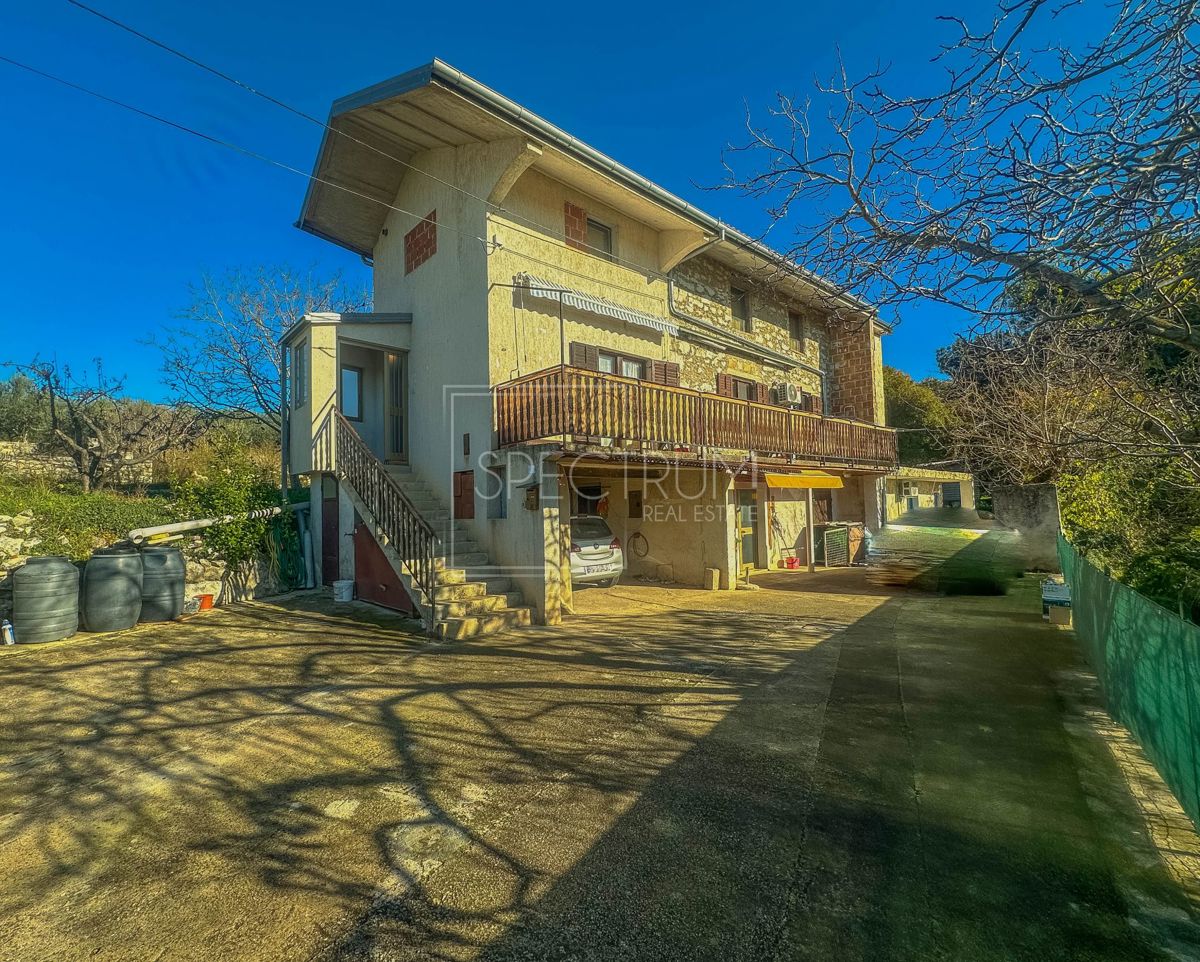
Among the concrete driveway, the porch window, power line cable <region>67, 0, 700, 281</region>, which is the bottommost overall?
the concrete driveway

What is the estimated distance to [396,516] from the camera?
8.79 m

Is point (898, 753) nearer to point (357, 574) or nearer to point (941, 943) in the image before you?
point (941, 943)

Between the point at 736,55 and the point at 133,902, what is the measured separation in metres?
7.79

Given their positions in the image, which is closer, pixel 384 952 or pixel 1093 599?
pixel 384 952

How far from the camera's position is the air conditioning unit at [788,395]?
15562 mm

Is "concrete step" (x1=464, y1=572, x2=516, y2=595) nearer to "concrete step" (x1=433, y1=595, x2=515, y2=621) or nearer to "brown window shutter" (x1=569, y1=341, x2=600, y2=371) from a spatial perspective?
"concrete step" (x1=433, y1=595, x2=515, y2=621)

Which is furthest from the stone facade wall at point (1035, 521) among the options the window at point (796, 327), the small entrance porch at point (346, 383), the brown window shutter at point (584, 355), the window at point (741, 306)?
the small entrance porch at point (346, 383)

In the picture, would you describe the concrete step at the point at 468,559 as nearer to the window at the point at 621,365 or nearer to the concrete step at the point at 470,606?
the concrete step at the point at 470,606

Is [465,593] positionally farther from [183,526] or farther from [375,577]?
[183,526]

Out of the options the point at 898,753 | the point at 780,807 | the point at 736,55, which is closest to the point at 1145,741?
the point at 898,753

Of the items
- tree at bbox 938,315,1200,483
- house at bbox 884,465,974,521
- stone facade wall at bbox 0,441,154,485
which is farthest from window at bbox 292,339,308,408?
house at bbox 884,465,974,521

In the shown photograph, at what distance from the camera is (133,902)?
267 cm

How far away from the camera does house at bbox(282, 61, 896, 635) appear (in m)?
8.79

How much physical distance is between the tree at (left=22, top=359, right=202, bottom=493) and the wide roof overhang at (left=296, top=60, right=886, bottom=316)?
21.8ft
